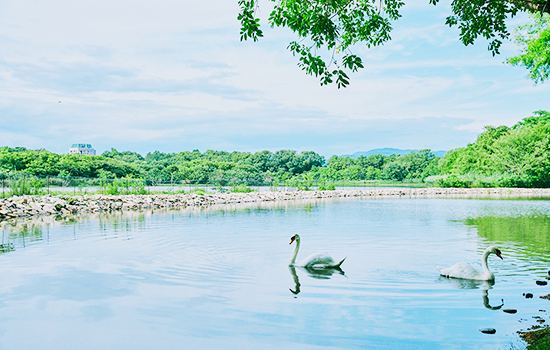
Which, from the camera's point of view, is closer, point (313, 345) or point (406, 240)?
point (313, 345)

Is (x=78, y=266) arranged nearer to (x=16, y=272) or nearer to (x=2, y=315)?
(x=16, y=272)

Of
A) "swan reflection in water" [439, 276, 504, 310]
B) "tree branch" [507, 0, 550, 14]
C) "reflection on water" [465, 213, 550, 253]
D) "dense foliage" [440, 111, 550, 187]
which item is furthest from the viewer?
"dense foliage" [440, 111, 550, 187]

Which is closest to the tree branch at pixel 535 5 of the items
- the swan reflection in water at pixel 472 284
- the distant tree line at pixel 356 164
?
the swan reflection in water at pixel 472 284

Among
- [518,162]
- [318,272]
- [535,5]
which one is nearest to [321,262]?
[318,272]

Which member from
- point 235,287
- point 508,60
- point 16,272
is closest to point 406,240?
point 235,287

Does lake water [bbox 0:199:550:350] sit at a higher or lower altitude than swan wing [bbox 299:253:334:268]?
lower

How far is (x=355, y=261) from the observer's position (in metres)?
8.20

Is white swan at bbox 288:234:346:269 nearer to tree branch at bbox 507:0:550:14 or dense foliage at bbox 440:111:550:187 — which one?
tree branch at bbox 507:0:550:14

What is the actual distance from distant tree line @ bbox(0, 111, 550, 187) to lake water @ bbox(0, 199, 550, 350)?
23512 millimetres

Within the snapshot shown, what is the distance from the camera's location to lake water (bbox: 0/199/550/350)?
439cm

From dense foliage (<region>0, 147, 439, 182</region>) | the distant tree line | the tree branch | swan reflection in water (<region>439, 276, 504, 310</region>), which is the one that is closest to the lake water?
swan reflection in water (<region>439, 276, 504, 310</region>)

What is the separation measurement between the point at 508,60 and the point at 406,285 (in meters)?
16.7

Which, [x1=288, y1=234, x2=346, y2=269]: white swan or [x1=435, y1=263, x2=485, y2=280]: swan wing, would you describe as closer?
[x1=435, y1=263, x2=485, y2=280]: swan wing

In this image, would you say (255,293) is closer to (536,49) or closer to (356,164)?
(536,49)
